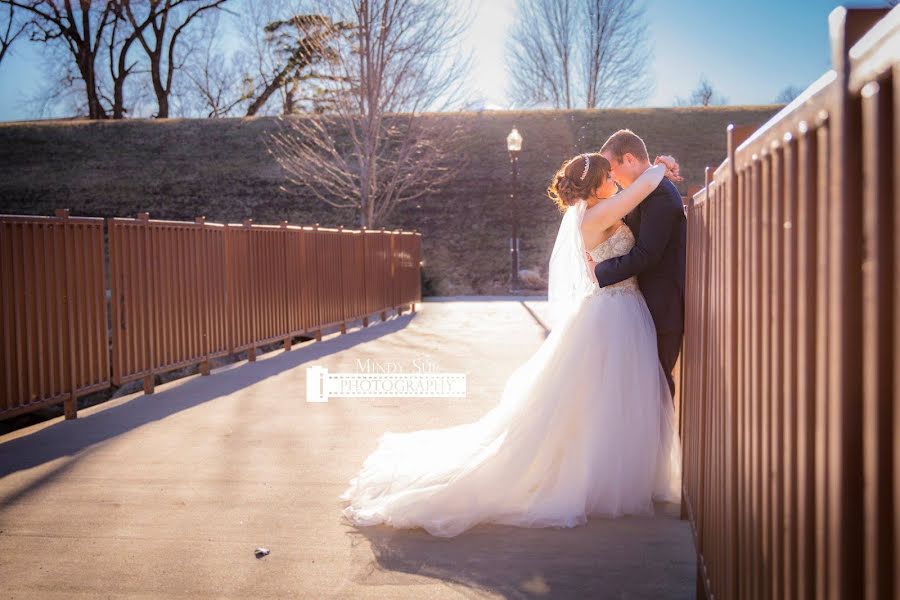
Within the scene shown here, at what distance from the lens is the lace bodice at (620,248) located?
4512 mm

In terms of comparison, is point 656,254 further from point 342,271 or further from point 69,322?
point 342,271

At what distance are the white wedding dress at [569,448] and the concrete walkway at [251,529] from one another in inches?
4.3

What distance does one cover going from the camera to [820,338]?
1.30 m

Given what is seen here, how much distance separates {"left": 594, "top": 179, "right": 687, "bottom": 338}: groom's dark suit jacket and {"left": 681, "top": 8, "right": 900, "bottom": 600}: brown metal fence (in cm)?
195

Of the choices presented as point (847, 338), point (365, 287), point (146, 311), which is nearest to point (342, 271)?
point (365, 287)

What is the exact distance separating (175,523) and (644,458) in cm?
247

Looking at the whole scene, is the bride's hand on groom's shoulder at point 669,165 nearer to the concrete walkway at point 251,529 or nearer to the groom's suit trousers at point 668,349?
the groom's suit trousers at point 668,349

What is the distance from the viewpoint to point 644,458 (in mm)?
4203

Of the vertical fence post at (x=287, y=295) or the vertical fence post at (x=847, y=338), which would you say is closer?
the vertical fence post at (x=847, y=338)

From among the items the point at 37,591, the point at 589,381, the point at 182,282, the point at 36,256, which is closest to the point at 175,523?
the point at 37,591

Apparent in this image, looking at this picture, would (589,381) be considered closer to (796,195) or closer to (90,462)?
(796,195)

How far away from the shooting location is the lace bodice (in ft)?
14.8

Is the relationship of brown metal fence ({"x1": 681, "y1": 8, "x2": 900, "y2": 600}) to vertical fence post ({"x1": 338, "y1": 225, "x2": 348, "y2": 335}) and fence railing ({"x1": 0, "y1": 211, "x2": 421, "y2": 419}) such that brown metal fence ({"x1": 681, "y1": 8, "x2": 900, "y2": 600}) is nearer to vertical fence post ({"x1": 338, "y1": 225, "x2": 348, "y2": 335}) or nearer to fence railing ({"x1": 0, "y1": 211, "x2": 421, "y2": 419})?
fence railing ({"x1": 0, "y1": 211, "x2": 421, "y2": 419})

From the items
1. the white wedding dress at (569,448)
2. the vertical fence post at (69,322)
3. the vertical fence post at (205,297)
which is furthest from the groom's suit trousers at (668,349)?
the vertical fence post at (205,297)
